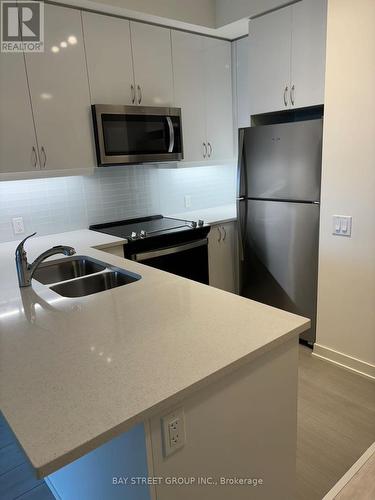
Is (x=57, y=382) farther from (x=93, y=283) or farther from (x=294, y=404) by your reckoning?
(x=93, y=283)

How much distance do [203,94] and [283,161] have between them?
3.46ft

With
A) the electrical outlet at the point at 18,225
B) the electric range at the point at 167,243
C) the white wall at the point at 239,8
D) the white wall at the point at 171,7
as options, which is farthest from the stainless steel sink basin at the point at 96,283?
the white wall at the point at 239,8

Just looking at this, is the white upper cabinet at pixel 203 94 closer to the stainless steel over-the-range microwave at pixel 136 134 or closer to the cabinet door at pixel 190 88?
the cabinet door at pixel 190 88

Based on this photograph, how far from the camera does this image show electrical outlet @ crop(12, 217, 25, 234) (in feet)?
8.88

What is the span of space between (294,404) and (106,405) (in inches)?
28.8

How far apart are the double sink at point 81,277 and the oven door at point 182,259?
52 cm

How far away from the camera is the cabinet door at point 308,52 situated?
253 cm

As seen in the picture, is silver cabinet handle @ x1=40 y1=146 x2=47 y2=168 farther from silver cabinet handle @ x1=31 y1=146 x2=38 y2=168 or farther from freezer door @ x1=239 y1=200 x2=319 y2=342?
freezer door @ x1=239 y1=200 x2=319 y2=342

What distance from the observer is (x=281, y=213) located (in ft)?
9.25

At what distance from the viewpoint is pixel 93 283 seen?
194 centimetres

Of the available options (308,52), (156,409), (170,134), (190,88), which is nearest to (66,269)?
(170,134)

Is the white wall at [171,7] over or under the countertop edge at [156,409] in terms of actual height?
over

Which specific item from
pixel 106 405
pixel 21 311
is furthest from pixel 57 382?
pixel 21 311

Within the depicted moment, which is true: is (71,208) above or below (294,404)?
above
